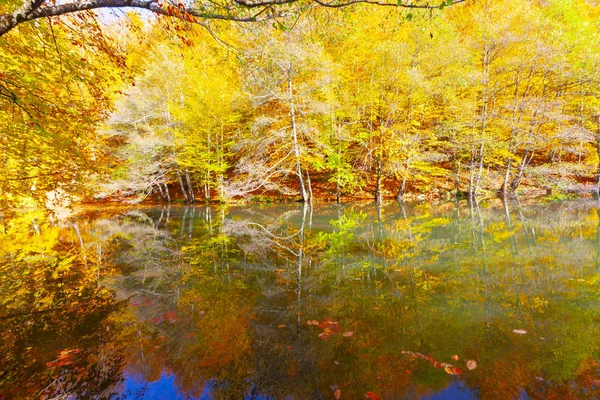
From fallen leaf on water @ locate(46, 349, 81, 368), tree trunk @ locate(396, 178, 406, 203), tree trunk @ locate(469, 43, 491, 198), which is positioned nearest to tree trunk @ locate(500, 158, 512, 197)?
tree trunk @ locate(469, 43, 491, 198)

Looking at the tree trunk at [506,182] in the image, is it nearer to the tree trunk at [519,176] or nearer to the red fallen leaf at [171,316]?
the tree trunk at [519,176]

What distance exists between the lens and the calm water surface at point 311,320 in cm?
239

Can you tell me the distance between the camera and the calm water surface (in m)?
2.39

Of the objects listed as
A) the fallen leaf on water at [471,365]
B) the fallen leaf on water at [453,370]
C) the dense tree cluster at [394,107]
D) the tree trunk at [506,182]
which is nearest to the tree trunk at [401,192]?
the dense tree cluster at [394,107]

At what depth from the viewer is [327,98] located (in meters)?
14.6

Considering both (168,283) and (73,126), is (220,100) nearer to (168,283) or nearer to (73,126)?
(73,126)

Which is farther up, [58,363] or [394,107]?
[394,107]

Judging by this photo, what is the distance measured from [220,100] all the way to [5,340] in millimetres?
15423

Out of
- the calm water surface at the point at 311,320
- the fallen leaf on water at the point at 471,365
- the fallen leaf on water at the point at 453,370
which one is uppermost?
the calm water surface at the point at 311,320

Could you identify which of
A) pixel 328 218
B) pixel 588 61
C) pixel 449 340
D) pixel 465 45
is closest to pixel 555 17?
pixel 588 61

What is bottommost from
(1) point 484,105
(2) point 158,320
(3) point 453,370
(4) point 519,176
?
(3) point 453,370

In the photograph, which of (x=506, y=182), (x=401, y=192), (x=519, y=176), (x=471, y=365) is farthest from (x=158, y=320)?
(x=519, y=176)

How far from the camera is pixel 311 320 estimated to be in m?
3.42

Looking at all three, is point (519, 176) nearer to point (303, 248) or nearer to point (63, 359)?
point (303, 248)
